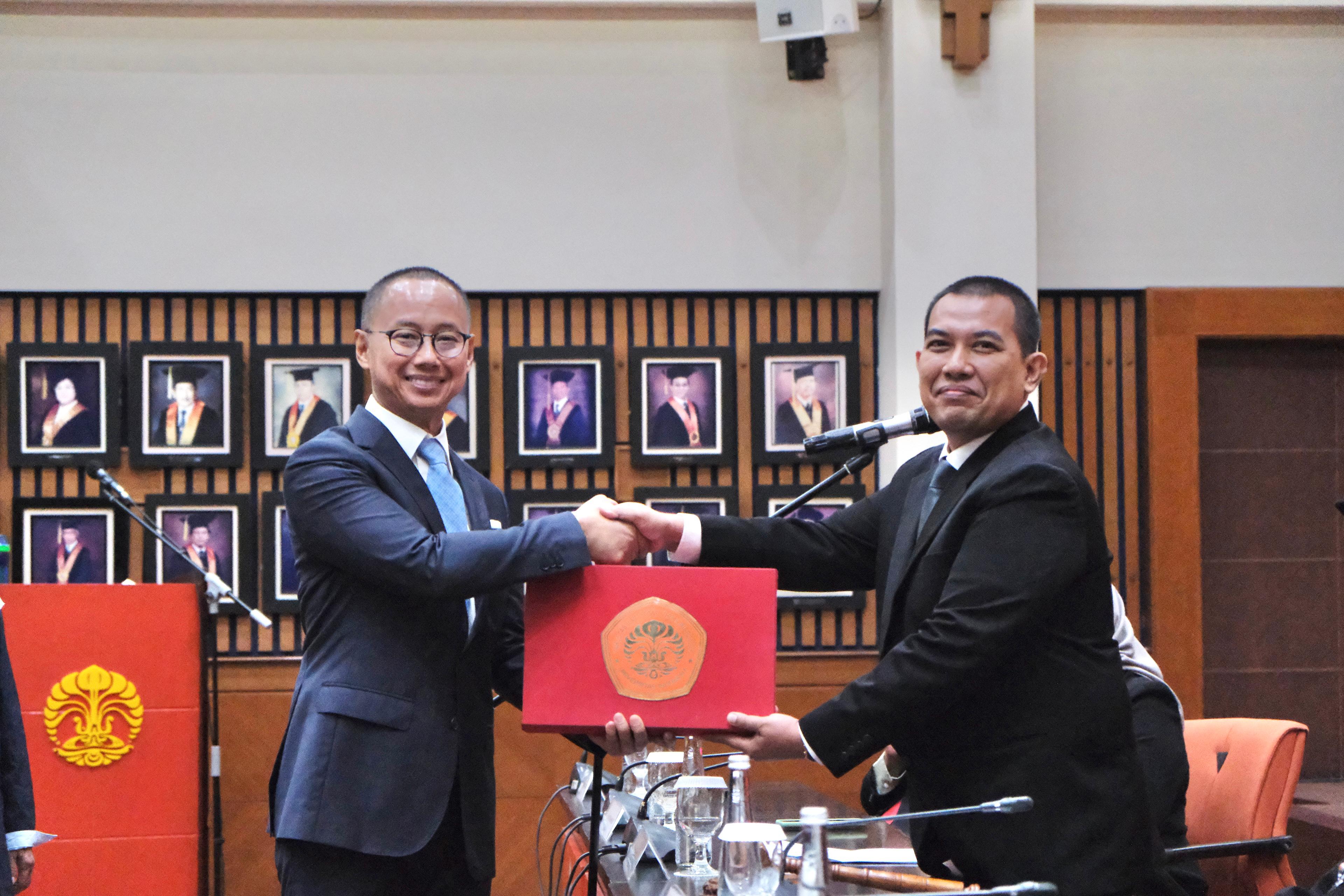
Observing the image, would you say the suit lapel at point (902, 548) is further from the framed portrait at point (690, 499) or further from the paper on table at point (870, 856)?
the framed portrait at point (690, 499)

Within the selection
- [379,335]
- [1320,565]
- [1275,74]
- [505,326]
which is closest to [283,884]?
[379,335]

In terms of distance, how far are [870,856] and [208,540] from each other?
3654 mm

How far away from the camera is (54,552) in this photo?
198 inches

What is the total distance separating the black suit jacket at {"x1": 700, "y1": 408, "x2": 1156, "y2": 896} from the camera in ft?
6.22

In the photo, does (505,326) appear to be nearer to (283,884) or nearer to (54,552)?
(54,552)

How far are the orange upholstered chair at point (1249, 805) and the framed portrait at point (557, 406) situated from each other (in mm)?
2802

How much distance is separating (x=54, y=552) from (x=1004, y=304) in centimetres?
434

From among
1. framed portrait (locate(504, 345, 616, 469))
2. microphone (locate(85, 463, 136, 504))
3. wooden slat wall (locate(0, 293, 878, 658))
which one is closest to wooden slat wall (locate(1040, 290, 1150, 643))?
wooden slat wall (locate(0, 293, 878, 658))

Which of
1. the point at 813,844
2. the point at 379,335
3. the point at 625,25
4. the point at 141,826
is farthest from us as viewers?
the point at 625,25

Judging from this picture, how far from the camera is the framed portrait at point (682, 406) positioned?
5.26 m

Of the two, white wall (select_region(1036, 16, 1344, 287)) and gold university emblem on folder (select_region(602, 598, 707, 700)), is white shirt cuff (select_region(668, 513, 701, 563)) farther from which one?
white wall (select_region(1036, 16, 1344, 287))

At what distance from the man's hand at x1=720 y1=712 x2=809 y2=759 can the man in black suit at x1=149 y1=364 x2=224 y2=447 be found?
3.71m

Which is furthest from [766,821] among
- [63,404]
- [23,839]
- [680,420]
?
[63,404]

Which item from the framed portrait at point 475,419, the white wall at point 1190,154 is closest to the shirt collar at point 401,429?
the framed portrait at point 475,419
